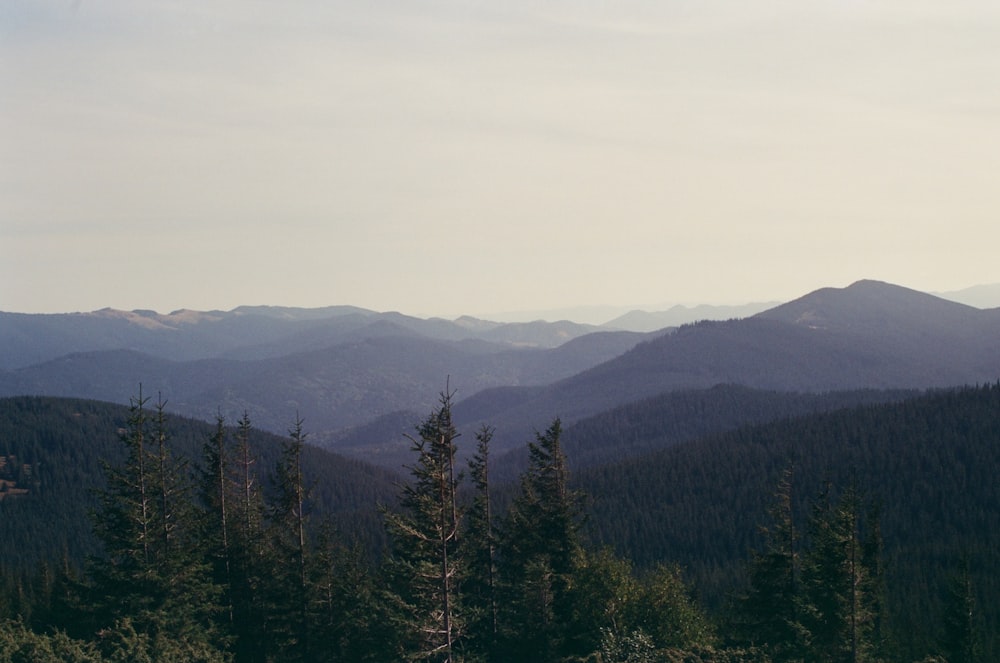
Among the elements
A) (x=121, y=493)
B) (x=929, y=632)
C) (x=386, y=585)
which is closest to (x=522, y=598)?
(x=386, y=585)

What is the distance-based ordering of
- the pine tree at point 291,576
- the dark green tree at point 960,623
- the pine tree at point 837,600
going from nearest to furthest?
the pine tree at point 837,600 < the pine tree at point 291,576 < the dark green tree at point 960,623

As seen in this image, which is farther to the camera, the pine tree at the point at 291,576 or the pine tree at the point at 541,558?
the pine tree at the point at 291,576

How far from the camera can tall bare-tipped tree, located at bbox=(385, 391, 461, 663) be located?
47.4 metres

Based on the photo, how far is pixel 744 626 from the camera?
174 ft

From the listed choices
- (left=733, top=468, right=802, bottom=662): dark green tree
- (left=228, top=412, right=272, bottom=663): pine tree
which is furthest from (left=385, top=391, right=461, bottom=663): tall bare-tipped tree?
(left=733, top=468, right=802, bottom=662): dark green tree

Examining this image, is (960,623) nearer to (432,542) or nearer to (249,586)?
(432,542)

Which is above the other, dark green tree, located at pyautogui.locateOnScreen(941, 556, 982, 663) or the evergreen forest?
the evergreen forest

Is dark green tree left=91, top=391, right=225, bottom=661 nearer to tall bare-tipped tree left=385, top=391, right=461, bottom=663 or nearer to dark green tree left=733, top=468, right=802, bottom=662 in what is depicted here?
tall bare-tipped tree left=385, top=391, right=461, bottom=663

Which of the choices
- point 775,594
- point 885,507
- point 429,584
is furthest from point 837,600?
point 885,507

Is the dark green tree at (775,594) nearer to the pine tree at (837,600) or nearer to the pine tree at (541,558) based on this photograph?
the pine tree at (837,600)

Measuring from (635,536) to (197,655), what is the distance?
12788 centimetres

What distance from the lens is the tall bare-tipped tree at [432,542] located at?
155 feet

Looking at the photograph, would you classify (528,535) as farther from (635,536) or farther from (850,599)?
(635,536)

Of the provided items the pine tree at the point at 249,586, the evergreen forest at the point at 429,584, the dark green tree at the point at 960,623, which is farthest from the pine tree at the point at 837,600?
the pine tree at the point at 249,586
